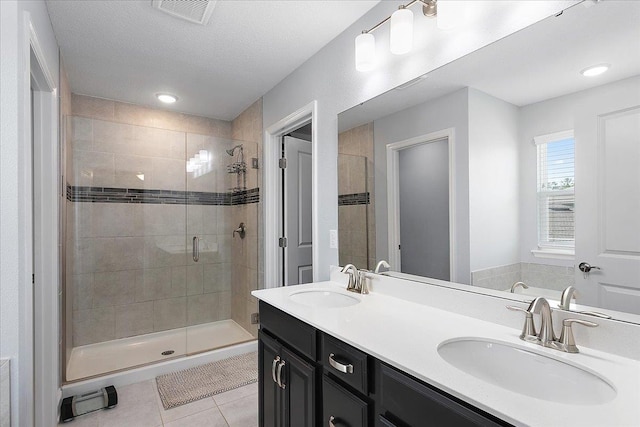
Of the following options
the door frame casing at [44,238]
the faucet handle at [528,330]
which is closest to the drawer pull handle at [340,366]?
the faucet handle at [528,330]

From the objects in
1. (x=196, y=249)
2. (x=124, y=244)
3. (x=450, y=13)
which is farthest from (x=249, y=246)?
(x=450, y=13)

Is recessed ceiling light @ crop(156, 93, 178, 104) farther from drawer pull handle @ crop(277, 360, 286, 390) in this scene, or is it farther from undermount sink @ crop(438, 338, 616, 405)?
undermount sink @ crop(438, 338, 616, 405)

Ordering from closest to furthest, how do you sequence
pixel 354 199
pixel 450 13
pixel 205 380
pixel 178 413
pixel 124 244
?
pixel 450 13 < pixel 354 199 < pixel 178 413 < pixel 205 380 < pixel 124 244

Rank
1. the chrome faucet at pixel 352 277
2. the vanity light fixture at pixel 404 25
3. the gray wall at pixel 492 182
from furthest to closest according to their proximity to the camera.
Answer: the chrome faucet at pixel 352 277 → the vanity light fixture at pixel 404 25 → the gray wall at pixel 492 182

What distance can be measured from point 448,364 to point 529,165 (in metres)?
0.77

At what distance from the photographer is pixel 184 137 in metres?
3.24

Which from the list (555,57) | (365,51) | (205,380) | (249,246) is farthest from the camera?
(249,246)

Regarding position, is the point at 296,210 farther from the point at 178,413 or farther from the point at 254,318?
the point at 178,413

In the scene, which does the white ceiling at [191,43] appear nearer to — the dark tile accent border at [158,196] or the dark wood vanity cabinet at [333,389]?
the dark tile accent border at [158,196]

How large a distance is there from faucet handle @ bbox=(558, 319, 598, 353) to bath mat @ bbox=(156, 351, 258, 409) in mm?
2212

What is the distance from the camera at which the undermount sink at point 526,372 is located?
84cm

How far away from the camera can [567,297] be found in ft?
3.41

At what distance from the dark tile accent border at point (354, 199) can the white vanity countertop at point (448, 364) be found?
57cm

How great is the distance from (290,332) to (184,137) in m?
2.49
